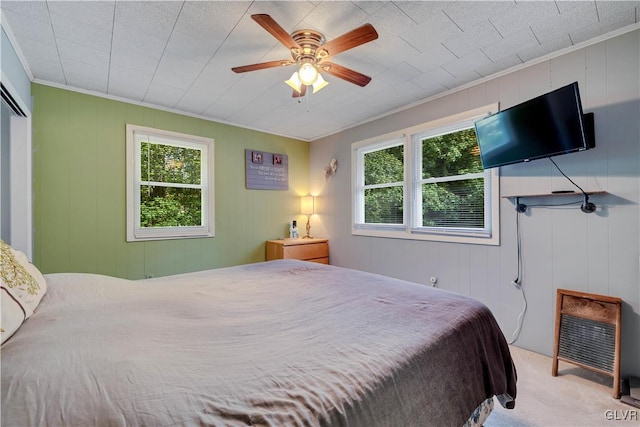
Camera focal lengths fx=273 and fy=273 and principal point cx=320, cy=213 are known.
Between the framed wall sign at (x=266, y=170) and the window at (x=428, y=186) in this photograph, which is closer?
the window at (x=428, y=186)

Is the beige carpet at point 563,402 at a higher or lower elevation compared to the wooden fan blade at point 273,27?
lower

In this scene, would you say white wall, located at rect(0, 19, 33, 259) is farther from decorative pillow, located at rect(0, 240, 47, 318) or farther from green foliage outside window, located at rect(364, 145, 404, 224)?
green foliage outside window, located at rect(364, 145, 404, 224)

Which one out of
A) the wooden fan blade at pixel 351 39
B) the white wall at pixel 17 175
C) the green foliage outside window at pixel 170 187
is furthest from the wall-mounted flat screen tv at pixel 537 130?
the white wall at pixel 17 175

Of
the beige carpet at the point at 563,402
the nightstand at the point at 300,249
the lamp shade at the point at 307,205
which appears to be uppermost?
the lamp shade at the point at 307,205

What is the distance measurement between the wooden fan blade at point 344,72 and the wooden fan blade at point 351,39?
143 millimetres

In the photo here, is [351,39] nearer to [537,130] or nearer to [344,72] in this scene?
[344,72]

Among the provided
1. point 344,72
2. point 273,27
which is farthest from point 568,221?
point 273,27

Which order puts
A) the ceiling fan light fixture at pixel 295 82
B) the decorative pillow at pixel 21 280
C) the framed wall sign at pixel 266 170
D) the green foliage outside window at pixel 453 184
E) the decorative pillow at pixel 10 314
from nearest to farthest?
the decorative pillow at pixel 10 314 < the decorative pillow at pixel 21 280 < the ceiling fan light fixture at pixel 295 82 < the green foliage outside window at pixel 453 184 < the framed wall sign at pixel 266 170

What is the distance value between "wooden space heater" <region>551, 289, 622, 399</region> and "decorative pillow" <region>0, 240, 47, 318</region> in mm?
3170

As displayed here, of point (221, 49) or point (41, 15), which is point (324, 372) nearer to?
point (221, 49)

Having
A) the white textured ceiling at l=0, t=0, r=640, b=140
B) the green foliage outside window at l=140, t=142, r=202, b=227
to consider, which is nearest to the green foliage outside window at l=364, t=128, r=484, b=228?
the white textured ceiling at l=0, t=0, r=640, b=140

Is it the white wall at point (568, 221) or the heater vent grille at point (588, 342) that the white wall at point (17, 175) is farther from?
the heater vent grille at point (588, 342)

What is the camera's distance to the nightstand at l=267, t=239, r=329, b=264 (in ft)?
12.7

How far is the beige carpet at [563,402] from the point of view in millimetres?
1610
